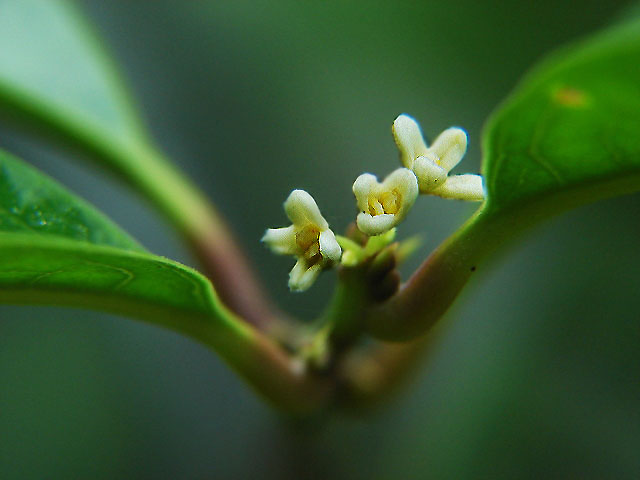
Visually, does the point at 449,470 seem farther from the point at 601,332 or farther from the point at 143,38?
the point at 143,38

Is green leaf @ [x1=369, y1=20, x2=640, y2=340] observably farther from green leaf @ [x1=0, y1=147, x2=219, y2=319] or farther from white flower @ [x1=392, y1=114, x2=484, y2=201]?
green leaf @ [x1=0, y1=147, x2=219, y2=319]

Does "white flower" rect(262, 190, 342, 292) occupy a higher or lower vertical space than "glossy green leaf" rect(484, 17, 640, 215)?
higher

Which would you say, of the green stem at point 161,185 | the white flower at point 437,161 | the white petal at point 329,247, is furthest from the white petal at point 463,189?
the green stem at point 161,185

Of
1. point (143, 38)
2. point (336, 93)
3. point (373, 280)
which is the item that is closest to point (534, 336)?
point (336, 93)

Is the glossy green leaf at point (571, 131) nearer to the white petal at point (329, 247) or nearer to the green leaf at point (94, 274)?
the white petal at point (329, 247)

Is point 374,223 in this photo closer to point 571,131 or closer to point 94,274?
point 571,131

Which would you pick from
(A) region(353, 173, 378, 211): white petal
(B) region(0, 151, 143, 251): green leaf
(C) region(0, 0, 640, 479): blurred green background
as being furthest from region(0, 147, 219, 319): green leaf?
(C) region(0, 0, 640, 479): blurred green background

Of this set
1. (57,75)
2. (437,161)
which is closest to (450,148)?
(437,161)
